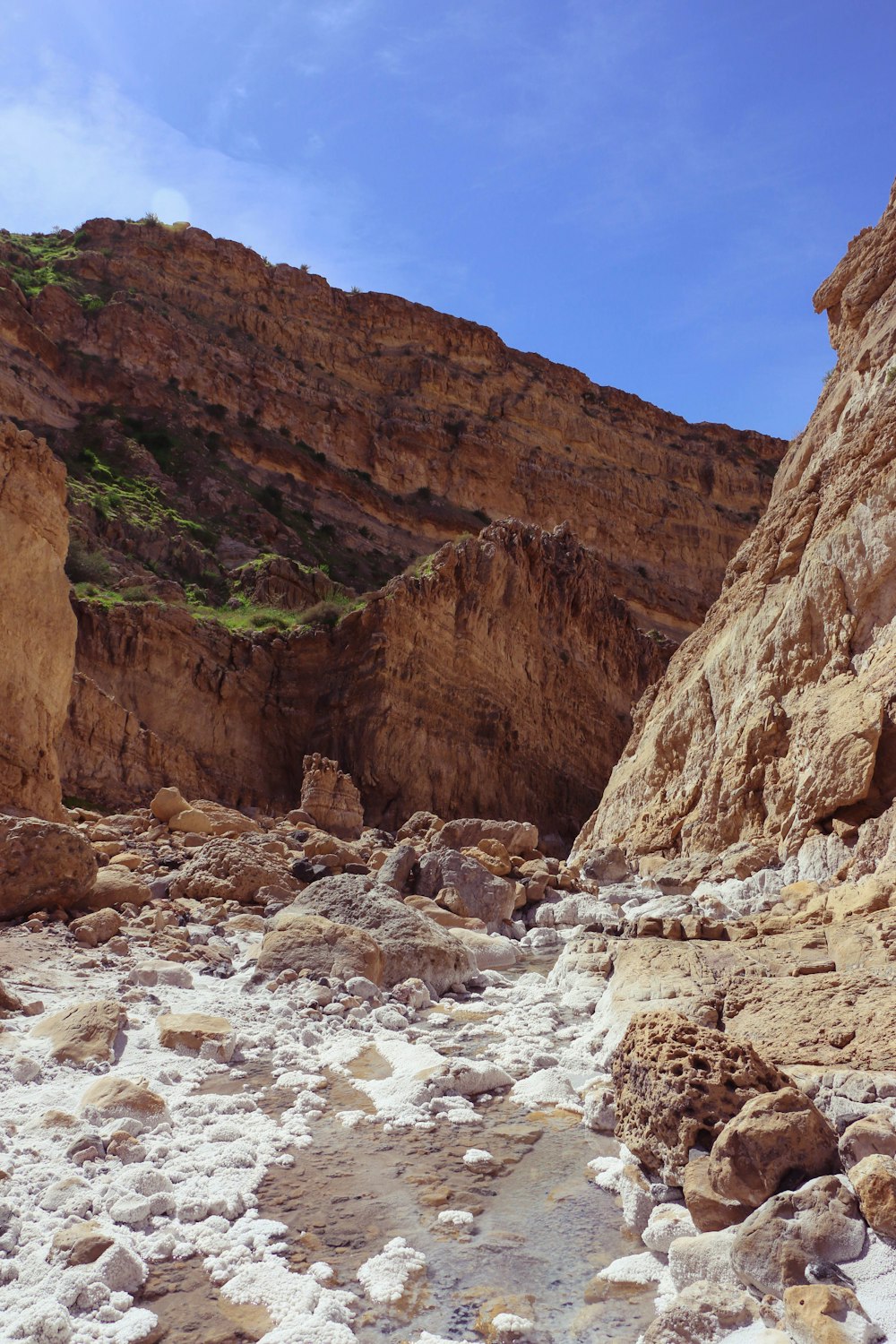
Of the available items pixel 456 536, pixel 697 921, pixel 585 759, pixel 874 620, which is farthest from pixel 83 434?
pixel 697 921

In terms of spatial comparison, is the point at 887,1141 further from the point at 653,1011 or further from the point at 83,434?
the point at 83,434

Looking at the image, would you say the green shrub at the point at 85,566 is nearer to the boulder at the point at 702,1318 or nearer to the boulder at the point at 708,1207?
the boulder at the point at 708,1207

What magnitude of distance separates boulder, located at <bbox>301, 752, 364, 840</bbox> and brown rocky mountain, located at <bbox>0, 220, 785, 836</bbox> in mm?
3460

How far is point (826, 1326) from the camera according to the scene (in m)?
2.30

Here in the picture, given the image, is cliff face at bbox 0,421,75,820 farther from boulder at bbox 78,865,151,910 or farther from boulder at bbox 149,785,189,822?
boulder at bbox 149,785,189,822

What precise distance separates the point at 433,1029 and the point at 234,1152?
7.92 ft

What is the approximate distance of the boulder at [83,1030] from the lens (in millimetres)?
4715

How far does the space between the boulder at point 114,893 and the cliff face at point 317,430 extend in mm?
19667

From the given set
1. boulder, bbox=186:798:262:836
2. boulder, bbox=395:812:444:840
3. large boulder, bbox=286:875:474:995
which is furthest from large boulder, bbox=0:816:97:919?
boulder, bbox=395:812:444:840

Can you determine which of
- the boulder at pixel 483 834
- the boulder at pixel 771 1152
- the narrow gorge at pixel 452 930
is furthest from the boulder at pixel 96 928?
the boulder at pixel 483 834

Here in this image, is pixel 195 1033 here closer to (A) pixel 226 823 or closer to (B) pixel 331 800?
(A) pixel 226 823

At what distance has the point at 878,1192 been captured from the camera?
2713mm

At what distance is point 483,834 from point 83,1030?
39.1ft

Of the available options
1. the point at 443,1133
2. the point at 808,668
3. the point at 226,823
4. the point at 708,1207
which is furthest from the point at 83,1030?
the point at 226,823
